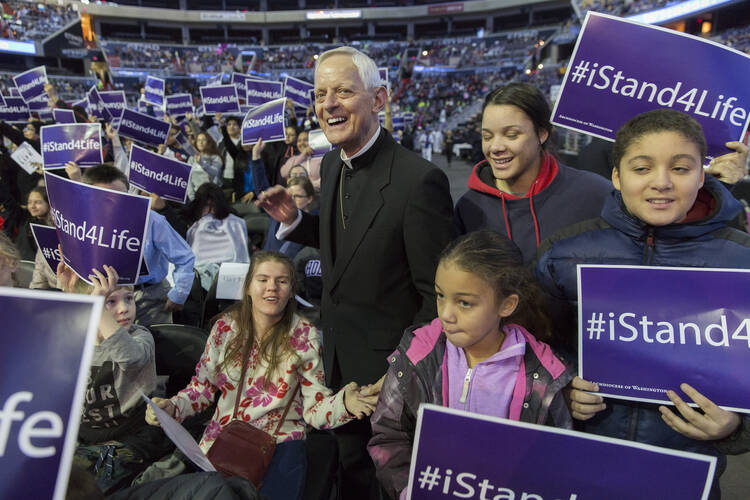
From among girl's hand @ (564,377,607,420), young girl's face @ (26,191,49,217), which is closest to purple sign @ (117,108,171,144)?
young girl's face @ (26,191,49,217)

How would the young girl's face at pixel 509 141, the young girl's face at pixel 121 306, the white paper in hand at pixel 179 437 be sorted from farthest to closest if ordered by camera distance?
the young girl's face at pixel 121 306
the young girl's face at pixel 509 141
the white paper in hand at pixel 179 437

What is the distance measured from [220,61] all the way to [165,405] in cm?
5020

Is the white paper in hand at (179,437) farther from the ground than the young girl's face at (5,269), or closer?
closer

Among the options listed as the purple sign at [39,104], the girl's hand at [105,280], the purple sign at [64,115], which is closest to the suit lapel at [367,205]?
the girl's hand at [105,280]

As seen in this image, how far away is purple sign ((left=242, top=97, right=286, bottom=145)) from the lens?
5.49 m

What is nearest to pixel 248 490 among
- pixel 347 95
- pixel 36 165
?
pixel 347 95

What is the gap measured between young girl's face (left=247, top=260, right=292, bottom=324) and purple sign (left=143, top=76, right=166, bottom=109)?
367 inches

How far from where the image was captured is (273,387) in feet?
6.42

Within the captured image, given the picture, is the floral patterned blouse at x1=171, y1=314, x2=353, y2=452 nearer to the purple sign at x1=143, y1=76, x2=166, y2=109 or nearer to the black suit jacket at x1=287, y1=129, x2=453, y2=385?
the black suit jacket at x1=287, y1=129, x2=453, y2=385

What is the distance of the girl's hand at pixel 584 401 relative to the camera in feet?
4.31

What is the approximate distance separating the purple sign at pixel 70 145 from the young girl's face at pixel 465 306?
390 cm

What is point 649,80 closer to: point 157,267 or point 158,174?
point 157,267

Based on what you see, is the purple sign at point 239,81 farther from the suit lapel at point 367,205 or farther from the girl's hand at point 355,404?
the girl's hand at point 355,404

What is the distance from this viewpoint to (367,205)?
68.8 inches
